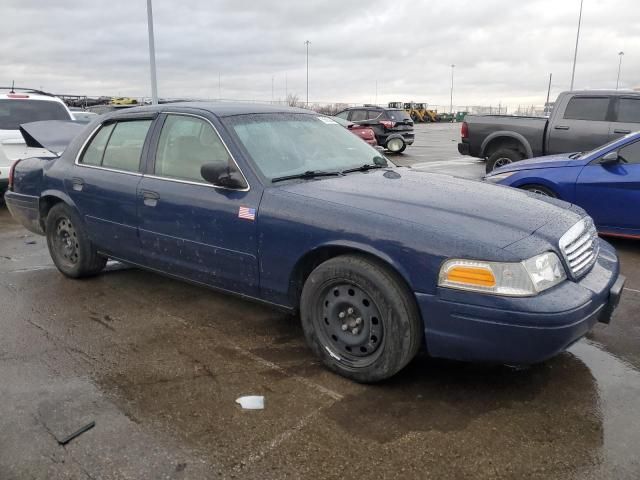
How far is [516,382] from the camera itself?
3281 millimetres

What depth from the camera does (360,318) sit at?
10.4 feet

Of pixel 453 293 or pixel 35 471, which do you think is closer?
pixel 35 471

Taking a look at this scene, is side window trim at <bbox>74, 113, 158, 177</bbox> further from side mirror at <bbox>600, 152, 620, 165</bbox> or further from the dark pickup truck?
the dark pickup truck

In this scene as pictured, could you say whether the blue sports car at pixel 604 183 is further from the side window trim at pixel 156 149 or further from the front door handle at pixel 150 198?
the front door handle at pixel 150 198

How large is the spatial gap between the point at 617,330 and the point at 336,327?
2.22m

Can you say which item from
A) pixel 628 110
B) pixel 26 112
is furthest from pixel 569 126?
pixel 26 112

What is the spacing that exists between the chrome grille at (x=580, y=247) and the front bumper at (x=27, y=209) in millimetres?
4670

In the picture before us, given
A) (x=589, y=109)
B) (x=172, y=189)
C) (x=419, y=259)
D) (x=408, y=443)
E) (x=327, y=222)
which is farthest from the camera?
(x=589, y=109)

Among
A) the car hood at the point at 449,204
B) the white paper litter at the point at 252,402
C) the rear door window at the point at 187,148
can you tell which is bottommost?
the white paper litter at the point at 252,402

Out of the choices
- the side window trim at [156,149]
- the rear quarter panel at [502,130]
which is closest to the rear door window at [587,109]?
the rear quarter panel at [502,130]

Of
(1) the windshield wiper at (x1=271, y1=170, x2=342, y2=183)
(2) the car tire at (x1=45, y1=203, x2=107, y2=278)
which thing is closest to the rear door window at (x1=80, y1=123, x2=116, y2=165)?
(2) the car tire at (x1=45, y1=203, x2=107, y2=278)

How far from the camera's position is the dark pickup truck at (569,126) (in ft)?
29.9

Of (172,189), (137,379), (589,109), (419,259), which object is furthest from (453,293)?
(589,109)

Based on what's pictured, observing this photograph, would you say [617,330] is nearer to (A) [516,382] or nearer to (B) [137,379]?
(A) [516,382]
